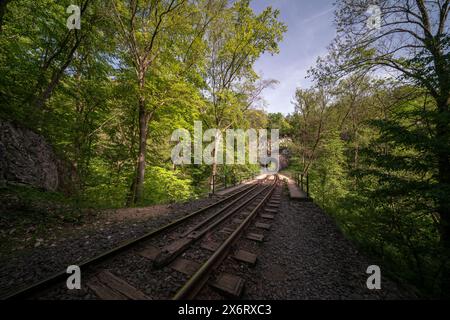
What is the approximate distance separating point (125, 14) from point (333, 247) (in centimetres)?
1185

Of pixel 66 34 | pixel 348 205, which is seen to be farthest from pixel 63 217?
pixel 66 34

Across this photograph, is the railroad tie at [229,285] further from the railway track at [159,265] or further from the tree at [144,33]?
the tree at [144,33]

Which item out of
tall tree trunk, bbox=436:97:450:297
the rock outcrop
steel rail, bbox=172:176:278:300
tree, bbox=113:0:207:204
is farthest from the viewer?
tree, bbox=113:0:207:204

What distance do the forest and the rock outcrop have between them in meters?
0.30

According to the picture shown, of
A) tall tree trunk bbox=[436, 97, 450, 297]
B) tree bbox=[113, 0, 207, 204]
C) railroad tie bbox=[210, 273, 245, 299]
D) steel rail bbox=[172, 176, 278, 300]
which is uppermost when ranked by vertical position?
tree bbox=[113, 0, 207, 204]

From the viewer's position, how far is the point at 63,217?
4.34m

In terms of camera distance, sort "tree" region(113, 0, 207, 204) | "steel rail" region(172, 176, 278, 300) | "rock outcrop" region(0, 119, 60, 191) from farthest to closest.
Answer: "tree" region(113, 0, 207, 204), "rock outcrop" region(0, 119, 60, 191), "steel rail" region(172, 176, 278, 300)

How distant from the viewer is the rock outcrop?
15.2ft

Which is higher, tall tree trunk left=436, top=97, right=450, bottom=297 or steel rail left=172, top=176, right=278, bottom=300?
tall tree trunk left=436, top=97, right=450, bottom=297

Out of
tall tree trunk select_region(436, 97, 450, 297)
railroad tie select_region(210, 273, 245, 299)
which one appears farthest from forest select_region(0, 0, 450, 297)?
railroad tie select_region(210, 273, 245, 299)

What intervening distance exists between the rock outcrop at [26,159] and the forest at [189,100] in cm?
30

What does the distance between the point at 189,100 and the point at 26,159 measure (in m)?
6.37

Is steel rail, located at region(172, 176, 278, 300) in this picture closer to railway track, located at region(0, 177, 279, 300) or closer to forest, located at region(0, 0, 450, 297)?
railway track, located at region(0, 177, 279, 300)

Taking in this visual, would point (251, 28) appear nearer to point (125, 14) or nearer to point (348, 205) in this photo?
point (125, 14)
